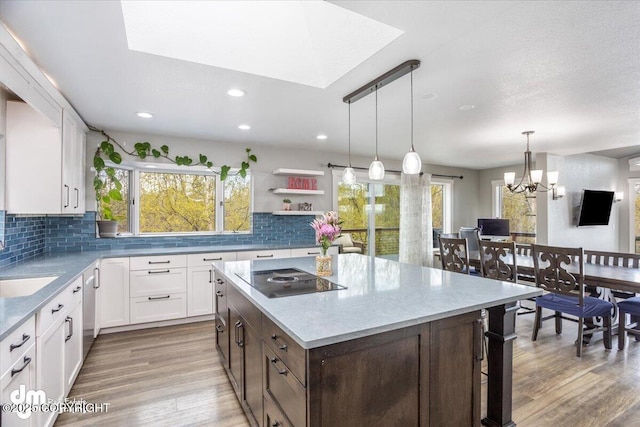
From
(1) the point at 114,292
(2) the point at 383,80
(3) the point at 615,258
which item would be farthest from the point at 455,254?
(1) the point at 114,292

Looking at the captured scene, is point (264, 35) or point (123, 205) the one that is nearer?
point (264, 35)

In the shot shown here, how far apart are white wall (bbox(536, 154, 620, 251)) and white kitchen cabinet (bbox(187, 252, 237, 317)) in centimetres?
509

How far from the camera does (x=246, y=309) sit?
1.93m

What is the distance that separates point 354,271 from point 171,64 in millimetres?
1978

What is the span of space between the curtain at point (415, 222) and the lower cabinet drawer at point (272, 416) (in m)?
4.71

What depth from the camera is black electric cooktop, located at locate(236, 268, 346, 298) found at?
186cm

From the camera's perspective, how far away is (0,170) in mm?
2537

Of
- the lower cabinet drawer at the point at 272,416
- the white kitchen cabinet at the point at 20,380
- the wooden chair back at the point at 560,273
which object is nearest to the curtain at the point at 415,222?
the wooden chair back at the point at 560,273

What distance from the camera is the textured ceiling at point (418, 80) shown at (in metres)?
1.70

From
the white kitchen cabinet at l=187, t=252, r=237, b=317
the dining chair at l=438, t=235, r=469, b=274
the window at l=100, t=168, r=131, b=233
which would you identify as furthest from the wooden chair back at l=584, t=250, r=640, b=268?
the window at l=100, t=168, r=131, b=233

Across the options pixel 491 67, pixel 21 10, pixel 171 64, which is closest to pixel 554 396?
pixel 491 67

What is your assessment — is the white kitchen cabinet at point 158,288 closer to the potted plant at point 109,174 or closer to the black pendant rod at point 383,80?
the potted plant at point 109,174

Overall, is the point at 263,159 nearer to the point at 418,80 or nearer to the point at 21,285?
the point at 418,80

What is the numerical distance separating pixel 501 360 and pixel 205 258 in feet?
10.6
